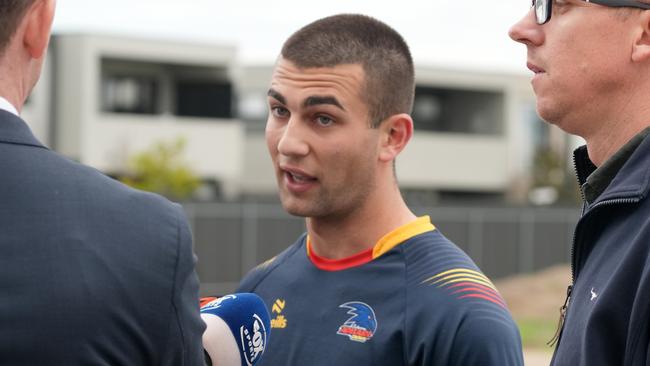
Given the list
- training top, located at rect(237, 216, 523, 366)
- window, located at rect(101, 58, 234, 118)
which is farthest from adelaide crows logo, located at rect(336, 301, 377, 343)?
window, located at rect(101, 58, 234, 118)

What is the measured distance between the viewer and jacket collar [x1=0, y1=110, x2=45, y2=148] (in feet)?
8.84

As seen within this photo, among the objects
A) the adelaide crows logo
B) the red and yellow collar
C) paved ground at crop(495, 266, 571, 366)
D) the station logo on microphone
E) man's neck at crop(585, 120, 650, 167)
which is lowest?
paved ground at crop(495, 266, 571, 366)

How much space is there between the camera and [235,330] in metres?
3.23

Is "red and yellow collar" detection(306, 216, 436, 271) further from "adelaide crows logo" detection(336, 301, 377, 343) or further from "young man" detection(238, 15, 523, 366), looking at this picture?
"adelaide crows logo" detection(336, 301, 377, 343)

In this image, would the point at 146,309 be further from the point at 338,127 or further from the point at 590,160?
the point at 338,127

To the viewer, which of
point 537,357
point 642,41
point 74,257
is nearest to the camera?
point 74,257

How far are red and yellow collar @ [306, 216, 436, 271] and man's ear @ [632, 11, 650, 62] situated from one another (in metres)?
1.41

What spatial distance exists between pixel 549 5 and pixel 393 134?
1348mm

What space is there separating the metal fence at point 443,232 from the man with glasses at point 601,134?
89.8ft

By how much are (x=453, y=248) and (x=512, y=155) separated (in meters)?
46.0

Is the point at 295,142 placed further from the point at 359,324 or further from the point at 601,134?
the point at 601,134

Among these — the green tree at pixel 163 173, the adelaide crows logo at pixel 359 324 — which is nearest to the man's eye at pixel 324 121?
the adelaide crows logo at pixel 359 324

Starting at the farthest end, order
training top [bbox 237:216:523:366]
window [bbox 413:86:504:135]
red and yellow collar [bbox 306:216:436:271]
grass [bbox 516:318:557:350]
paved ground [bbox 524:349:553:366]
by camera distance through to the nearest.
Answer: window [bbox 413:86:504:135] → grass [bbox 516:318:557:350] → paved ground [bbox 524:349:553:366] → red and yellow collar [bbox 306:216:436:271] → training top [bbox 237:216:523:366]

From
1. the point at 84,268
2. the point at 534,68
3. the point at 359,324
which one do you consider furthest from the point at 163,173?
the point at 84,268
